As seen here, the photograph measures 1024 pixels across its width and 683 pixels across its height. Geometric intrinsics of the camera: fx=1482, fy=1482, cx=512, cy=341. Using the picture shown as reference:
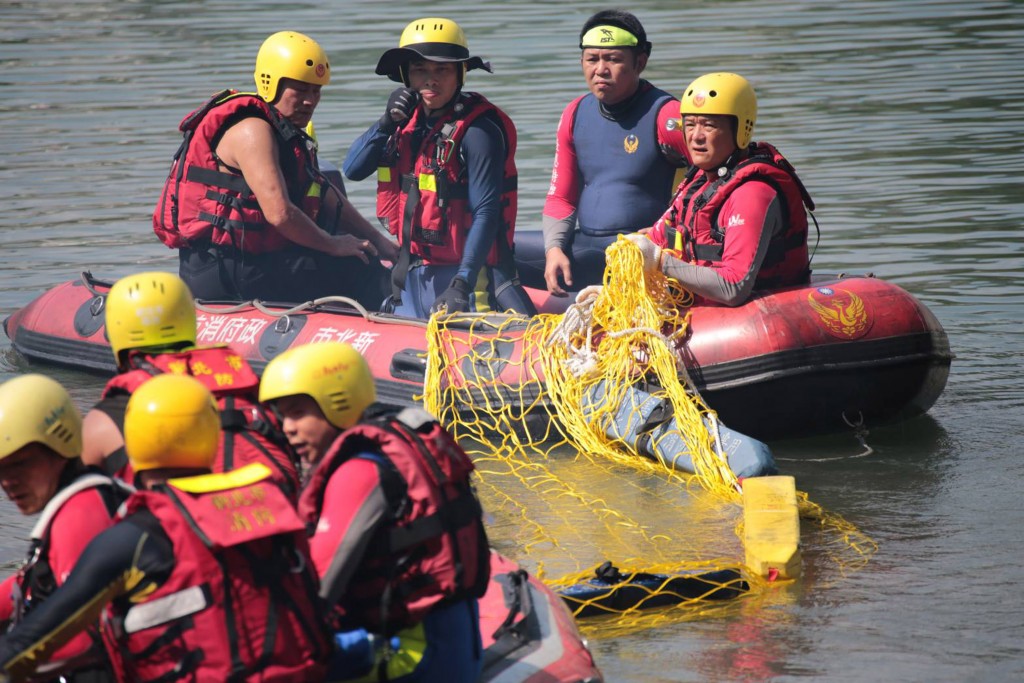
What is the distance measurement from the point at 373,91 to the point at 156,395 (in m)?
14.5

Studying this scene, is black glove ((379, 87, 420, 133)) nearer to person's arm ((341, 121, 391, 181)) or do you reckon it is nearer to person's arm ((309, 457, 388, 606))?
person's arm ((341, 121, 391, 181))

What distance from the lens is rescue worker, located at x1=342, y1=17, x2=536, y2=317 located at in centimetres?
714

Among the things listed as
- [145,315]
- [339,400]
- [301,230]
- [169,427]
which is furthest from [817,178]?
[169,427]

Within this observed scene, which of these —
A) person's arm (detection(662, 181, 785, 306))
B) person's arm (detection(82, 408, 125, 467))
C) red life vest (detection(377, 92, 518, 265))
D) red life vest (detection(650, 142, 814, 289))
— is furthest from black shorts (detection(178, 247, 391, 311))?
person's arm (detection(82, 408, 125, 467))

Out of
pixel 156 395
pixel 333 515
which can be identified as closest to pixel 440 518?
pixel 333 515

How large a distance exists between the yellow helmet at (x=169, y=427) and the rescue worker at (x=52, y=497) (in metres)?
0.15

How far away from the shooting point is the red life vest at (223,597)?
2791 millimetres

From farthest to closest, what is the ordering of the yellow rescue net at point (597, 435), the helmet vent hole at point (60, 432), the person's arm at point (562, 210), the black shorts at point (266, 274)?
the black shorts at point (266, 274) < the person's arm at point (562, 210) < the yellow rescue net at point (597, 435) < the helmet vent hole at point (60, 432)

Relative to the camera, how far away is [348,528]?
10.1 ft

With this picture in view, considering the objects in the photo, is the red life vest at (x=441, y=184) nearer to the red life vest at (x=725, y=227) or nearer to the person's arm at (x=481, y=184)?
the person's arm at (x=481, y=184)

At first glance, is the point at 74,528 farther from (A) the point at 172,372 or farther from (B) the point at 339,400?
(A) the point at 172,372

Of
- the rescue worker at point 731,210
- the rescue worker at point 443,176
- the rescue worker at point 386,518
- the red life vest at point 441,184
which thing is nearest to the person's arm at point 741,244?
the rescue worker at point 731,210

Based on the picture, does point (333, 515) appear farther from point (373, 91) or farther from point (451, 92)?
point (373, 91)

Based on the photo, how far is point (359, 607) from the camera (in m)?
3.20
